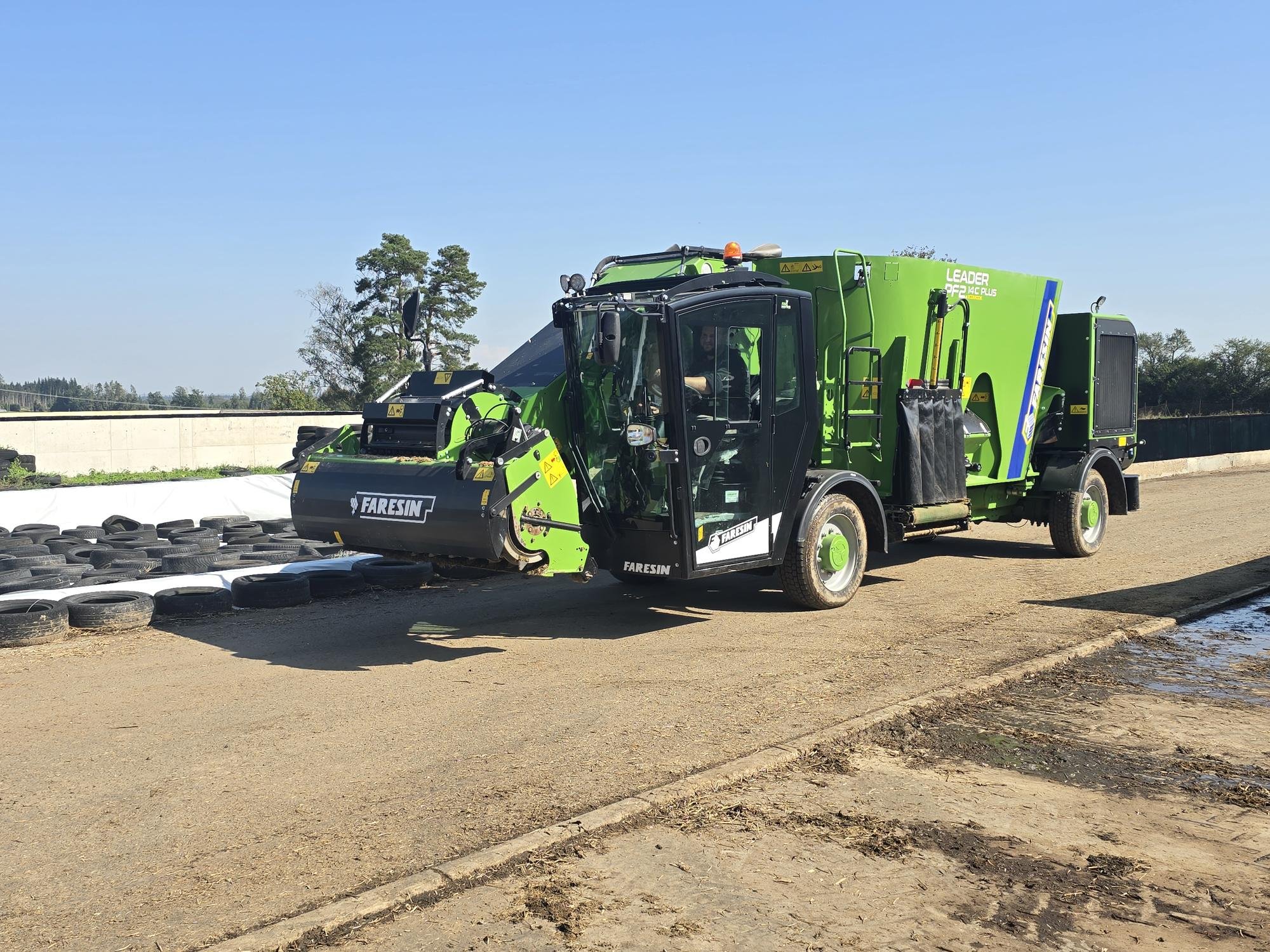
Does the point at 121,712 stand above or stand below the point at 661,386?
below

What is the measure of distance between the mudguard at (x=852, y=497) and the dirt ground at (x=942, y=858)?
3161 millimetres

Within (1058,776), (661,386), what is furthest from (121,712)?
(1058,776)

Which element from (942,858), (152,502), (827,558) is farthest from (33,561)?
(942,858)

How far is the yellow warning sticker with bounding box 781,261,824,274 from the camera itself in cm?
1037

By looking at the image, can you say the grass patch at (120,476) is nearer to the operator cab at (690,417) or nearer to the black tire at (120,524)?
→ the black tire at (120,524)

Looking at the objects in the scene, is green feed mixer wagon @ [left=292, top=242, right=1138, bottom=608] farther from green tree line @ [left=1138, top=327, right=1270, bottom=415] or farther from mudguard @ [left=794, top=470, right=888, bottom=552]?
green tree line @ [left=1138, top=327, right=1270, bottom=415]

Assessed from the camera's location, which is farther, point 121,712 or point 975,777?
point 121,712

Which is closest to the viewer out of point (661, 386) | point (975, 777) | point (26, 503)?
point (975, 777)

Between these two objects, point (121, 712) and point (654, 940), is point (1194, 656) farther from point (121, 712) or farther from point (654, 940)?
point (121, 712)

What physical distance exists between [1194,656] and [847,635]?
255 centimetres

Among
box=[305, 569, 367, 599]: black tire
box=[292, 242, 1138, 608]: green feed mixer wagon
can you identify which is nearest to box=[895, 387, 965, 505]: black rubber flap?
box=[292, 242, 1138, 608]: green feed mixer wagon

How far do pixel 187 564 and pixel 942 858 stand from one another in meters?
9.01

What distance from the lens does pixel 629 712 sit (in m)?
6.82

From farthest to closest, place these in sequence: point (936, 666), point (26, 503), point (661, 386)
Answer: point (26, 503) → point (661, 386) → point (936, 666)
